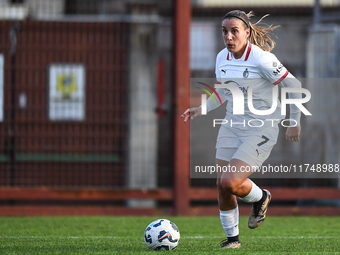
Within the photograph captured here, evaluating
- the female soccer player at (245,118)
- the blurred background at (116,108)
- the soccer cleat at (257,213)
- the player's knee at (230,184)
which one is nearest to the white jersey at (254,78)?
the female soccer player at (245,118)

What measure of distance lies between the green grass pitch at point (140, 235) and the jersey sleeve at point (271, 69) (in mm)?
1331

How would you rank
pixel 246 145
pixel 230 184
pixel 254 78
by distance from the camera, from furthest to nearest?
pixel 254 78
pixel 246 145
pixel 230 184

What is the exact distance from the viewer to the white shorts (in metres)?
4.52

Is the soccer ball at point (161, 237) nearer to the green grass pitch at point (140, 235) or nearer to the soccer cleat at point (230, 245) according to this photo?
the green grass pitch at point (140, 235)

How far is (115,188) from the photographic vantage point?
309 inches

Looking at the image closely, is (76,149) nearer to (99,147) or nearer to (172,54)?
(99,147)

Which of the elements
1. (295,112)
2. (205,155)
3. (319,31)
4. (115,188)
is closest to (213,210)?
(205,155)

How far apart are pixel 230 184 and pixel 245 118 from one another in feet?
1.78

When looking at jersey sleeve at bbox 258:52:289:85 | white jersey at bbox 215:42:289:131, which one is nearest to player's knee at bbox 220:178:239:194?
white jersey at bbox 215:42:289:131

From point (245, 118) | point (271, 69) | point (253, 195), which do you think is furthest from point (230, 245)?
point (271, 69)

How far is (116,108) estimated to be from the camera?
7977mm

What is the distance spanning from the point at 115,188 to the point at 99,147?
1.99 feet

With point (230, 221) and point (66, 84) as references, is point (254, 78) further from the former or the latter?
point (66, 84)

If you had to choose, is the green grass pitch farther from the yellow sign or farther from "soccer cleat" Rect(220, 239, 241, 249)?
the yellow sign
